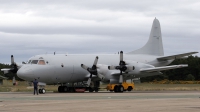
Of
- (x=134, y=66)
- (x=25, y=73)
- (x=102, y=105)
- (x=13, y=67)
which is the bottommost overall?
(x=102, y=105)

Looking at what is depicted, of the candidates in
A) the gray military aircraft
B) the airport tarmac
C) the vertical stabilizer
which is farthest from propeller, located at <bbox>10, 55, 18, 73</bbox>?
the airport tarmac

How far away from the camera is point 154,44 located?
52.5 m

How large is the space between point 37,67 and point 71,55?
15.5 feet

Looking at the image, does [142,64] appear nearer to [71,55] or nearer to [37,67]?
[71,55]

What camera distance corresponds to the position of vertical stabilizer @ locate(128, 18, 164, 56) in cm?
5194

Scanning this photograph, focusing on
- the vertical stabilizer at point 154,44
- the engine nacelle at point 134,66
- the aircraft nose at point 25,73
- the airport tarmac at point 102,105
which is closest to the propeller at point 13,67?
the aircraft nose at point 25,73

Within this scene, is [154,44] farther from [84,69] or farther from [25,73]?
[25,73]

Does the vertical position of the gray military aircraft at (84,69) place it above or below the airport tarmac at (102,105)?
above

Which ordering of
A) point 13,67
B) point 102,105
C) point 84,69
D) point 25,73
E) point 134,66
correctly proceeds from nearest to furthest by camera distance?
point 102,105
point 25,73
point 134,66
point 84,69
point 13,67

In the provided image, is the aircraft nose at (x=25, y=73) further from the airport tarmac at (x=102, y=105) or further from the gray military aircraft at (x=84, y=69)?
the airport tarmac at (x=102, y=105)

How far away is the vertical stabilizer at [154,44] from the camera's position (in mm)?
51938

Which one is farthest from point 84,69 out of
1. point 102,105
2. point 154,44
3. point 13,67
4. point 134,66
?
point 102,105

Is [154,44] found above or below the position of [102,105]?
above

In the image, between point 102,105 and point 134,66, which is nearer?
point 102,105
